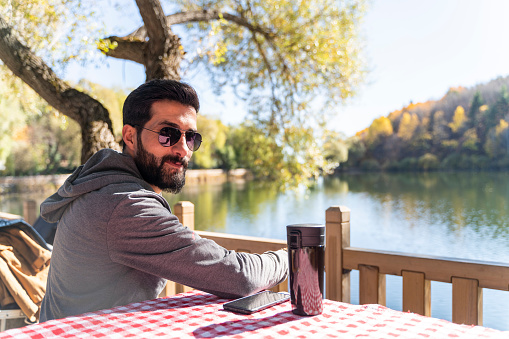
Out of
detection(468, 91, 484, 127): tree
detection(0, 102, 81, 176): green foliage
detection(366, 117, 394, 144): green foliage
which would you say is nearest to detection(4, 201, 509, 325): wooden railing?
detection(366, 117, 394, 144): green foliage

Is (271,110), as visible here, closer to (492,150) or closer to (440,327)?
(440,327)

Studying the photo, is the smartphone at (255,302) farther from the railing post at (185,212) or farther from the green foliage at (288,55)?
the green foliage at (288,55)

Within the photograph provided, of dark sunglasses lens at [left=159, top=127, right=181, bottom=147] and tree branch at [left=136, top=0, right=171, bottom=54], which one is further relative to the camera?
tree branch at [left=136, top=0, right=171, bottom=54]

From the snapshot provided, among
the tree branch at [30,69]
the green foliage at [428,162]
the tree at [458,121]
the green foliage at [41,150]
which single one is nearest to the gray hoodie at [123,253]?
the tree branch at [30,69]

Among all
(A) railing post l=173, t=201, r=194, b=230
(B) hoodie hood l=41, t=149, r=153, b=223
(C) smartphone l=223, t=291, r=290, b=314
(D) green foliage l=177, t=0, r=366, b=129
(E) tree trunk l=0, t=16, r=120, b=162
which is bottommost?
(C) smartphone l=223, t=291, r=290, b=314

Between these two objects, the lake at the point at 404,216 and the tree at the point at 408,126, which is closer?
the lake at the point at 404,216

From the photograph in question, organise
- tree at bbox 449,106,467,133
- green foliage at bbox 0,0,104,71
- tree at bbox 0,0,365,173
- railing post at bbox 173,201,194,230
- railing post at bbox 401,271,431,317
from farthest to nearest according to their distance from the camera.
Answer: tree at bbox 449,106,467,133 < green foliage at bbox 0,0,104,71 < tree at bbox 0,0,365,173 < railing post at bbox 173,201,194,230 < railing post at bbox 401,271,431,317

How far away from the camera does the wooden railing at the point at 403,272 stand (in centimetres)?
175

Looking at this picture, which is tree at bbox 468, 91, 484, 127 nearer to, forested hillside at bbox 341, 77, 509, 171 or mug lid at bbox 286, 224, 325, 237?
forested hillside at bbox 341, 77, 509, 171

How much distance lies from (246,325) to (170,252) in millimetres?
279

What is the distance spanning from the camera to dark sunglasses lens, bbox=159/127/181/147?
133cm

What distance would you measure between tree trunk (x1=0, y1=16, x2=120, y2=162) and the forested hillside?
24788 millimetres

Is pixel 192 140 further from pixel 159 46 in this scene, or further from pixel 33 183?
pixel 33 183

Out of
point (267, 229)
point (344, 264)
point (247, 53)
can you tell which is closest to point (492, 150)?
point (267, 229)
